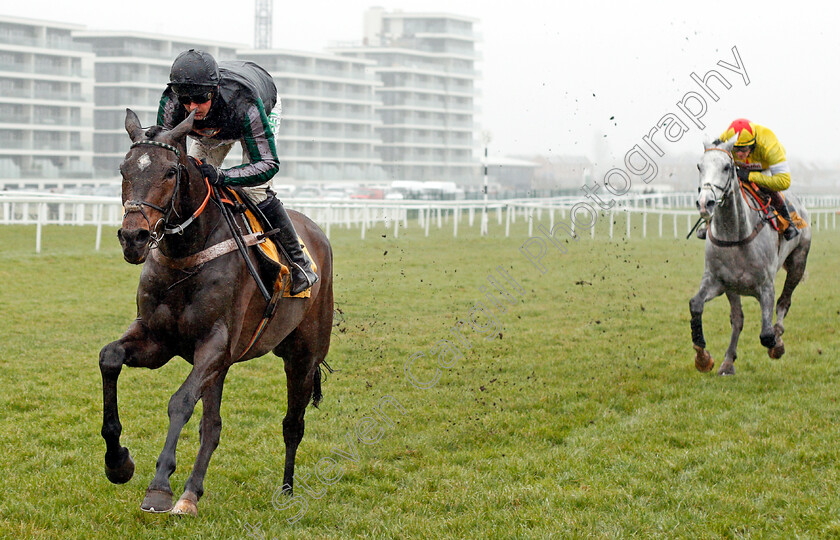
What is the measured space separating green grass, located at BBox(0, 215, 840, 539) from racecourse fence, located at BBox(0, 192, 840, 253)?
4778 mm

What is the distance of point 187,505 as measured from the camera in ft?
12.9

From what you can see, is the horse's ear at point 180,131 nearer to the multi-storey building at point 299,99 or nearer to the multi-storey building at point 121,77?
the multi-storey building at point 299,99

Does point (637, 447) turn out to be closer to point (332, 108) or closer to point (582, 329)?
point (582, 329)

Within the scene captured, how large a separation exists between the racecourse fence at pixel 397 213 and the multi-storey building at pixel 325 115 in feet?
134

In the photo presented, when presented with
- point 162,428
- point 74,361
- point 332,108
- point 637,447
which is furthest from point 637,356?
point 332,108

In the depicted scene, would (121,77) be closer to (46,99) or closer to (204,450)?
(46,99)

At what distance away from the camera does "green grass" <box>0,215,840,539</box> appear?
155 inches

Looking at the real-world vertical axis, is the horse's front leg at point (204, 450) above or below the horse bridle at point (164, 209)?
below

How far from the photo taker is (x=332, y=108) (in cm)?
7456

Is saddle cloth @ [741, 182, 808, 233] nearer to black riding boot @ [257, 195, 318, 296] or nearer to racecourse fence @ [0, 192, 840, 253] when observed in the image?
black riding boot @ [257, 195, 318, 296]

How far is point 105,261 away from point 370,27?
8320 centimetres

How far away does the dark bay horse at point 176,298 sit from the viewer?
131 inches

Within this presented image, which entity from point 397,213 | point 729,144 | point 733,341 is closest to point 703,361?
point 733,341

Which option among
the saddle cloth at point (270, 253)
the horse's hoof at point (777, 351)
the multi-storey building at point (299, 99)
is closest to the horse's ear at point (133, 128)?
the saddle cloth at point (270, 253)
